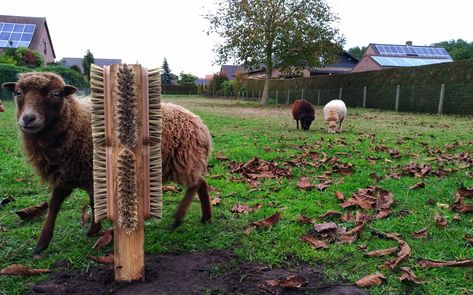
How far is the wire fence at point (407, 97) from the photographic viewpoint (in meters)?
21.3

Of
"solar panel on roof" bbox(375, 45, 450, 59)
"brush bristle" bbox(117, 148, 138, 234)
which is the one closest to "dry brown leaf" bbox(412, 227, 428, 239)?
"brush bristle" bbox(117, 148, 138, 234)

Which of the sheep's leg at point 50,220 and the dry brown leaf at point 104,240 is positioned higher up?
the sheep's leg at point 50,220

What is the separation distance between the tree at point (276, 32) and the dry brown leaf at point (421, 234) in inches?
1171

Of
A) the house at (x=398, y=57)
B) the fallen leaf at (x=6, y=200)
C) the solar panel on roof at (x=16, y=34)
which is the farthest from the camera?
the house at (x=398, y=57)

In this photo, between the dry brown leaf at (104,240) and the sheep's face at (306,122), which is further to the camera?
the sheep's face at (306,122)

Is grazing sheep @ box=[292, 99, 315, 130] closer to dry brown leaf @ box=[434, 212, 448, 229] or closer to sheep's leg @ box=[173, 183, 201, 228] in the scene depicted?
dry brown leaf @ box=[434, 212, 448, 229]

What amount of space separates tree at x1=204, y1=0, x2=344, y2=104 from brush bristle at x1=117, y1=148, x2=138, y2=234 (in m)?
30.6

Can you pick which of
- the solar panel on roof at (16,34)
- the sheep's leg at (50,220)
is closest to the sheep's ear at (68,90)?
the sheep's leg at (50,220)

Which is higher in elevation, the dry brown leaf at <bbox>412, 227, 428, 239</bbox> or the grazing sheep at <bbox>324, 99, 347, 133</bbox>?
the grazing sheep at <bbox>324, 99, 347, 133</bbox>

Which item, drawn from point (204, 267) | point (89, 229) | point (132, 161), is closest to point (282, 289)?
point (204, 267)

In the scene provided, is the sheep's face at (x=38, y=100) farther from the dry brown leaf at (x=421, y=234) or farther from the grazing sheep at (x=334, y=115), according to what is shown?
the grazing sheep at (x=334, y=115)

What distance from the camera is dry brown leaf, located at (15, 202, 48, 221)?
4.18m

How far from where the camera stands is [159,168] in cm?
273

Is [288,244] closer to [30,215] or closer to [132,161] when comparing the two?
[132,161]
